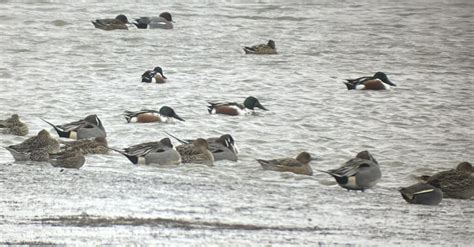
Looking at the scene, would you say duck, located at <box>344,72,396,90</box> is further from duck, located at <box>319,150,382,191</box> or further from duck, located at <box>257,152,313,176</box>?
duck, located at <box>319,150,382,191</box>

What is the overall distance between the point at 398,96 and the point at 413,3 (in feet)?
41.5

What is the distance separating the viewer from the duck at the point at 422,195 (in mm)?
10047

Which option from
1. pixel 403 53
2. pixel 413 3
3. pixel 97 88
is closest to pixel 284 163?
pixel 97 88

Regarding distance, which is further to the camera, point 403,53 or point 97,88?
point 403,53

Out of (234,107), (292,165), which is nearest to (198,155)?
(292,165)

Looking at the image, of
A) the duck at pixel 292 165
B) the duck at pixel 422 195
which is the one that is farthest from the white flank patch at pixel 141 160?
the duck at pixel 422 195

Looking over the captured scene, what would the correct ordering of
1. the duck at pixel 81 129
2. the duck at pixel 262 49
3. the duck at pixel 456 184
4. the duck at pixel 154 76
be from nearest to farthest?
the duck at pixel 456 184 → the duck at pixel 81 129 → the duck at pixel 154 76 → the duck at pixel 262 49

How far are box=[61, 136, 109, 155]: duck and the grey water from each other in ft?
0.62

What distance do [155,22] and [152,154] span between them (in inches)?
486

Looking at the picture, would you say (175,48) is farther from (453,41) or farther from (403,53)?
(453,41)

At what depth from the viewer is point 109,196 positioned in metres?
9.77

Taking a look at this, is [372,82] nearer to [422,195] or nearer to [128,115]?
[128,115]

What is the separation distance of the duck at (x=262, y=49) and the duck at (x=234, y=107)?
536 centimetres

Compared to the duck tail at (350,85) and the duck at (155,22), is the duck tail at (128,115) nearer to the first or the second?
the duck tail at (350,85)
